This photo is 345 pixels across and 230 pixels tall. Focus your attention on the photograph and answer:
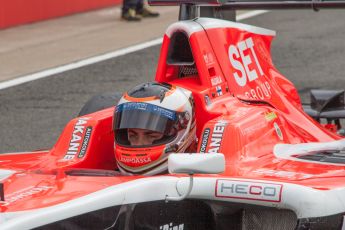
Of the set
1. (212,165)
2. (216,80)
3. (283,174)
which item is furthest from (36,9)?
(212,165)

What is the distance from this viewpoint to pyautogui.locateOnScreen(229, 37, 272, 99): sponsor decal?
697 cm

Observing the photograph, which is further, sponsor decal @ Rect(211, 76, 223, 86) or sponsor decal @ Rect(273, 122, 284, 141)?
sponsor decal @ Rect(211, 76, 223, 86)

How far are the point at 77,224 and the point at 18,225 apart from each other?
0.34m

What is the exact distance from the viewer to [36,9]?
16.3 metres

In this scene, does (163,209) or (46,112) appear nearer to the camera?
(163,209)

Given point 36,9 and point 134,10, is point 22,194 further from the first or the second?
point 134,10

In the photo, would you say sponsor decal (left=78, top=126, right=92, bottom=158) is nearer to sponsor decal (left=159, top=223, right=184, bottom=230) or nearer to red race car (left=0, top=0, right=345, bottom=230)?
red race car (left=0, top=0, right=345, bottom=230)

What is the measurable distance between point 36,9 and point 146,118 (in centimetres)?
1066

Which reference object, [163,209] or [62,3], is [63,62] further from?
[163,209]

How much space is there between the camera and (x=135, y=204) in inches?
208

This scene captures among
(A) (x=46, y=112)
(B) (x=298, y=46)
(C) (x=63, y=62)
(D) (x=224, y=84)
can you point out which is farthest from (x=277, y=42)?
(D) (x=224, y=84)

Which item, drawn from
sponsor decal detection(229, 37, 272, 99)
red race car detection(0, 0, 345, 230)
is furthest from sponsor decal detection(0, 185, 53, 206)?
Result: sponsor decal detection(229, 37, 272, 99)

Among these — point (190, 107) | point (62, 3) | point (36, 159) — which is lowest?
point (62, 3)

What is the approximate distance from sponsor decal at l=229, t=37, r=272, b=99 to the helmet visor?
40.8 inches
